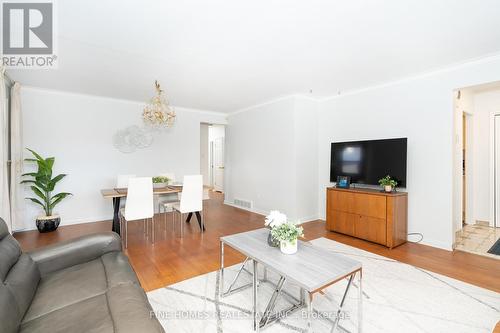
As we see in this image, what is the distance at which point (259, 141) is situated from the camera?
5539mm

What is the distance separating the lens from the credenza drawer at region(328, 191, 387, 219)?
11.3 feet

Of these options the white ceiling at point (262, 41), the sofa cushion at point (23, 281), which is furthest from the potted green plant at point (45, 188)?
the sofa cushion at point (23, 281)

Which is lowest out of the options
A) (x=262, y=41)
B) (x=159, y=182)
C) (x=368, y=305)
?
(x=368, y=305)

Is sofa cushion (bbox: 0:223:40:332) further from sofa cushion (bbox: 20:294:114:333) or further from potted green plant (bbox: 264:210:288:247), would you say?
potted green plant (bbox: 264:210:288:247)

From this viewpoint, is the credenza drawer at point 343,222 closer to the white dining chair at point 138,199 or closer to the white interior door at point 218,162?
the white dining chair at point 138,199

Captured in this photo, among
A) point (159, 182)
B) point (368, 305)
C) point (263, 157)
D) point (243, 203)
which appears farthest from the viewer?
point (243, 203)

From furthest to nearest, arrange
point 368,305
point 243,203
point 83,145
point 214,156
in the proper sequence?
point 214,156 < point 243,203 < point 83,145 < point 368,305

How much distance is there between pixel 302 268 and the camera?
1.58 metres

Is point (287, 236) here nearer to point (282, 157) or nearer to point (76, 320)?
point (76, 320)

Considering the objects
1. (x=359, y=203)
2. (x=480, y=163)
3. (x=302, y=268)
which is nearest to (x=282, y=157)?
(x=359, y=203)

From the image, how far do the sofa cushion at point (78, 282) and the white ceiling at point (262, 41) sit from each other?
2.11m

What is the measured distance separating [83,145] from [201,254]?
3.52m

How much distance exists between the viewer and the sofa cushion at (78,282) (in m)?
1.34

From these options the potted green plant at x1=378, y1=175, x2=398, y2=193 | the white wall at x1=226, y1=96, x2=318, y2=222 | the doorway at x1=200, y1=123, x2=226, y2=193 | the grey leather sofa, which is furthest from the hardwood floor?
the doorway at x1=200, y1=123, x2=226, y2=193
